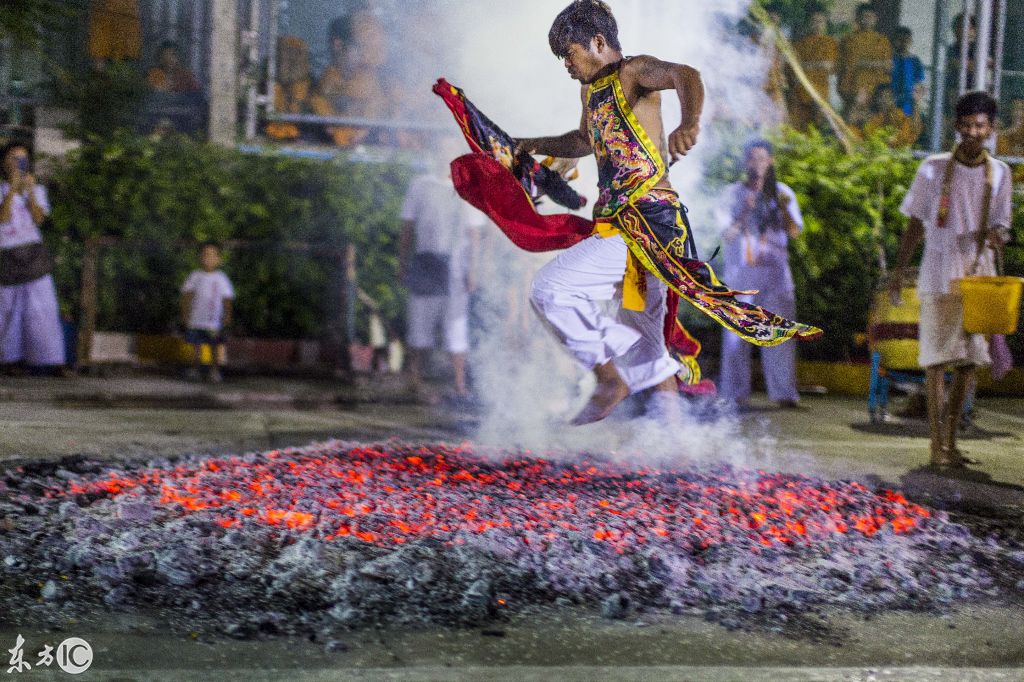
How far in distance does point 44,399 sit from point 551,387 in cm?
379

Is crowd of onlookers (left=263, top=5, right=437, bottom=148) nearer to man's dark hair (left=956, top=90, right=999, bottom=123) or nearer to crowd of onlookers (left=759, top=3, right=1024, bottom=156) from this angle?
crowd of onlookers (left=759, top=3, right=1024, bottom=156)

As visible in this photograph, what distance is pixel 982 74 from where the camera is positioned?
11.8 metres

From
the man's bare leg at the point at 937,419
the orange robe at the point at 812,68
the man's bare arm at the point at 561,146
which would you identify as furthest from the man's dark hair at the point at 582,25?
the orange robe at the point at 812,68

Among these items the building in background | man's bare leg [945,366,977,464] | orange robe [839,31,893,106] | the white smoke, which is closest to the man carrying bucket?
man's bare leg [945,366,977,464]

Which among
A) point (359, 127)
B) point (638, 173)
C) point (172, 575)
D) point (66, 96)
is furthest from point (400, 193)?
point (172, 575)

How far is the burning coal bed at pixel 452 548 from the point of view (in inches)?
159

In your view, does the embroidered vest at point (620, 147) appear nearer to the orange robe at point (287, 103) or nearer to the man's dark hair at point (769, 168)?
the man's dark hair at point (769, 168)

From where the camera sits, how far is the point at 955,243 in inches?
281

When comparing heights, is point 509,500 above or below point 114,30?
below

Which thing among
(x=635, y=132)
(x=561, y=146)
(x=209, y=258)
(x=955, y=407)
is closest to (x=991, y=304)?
(x=955, y=407)

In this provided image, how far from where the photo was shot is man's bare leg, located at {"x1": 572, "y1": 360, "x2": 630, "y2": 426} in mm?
6000

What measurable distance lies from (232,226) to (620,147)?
6.43 metres

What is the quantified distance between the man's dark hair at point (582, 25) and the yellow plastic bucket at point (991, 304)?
2563mm

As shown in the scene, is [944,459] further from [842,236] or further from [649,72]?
[842,236]
